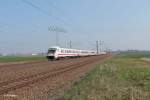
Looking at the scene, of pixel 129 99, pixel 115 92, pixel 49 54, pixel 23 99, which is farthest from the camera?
pixel 49 54

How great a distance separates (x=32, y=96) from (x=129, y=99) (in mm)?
5028

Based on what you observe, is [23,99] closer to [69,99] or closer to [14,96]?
[14,96]

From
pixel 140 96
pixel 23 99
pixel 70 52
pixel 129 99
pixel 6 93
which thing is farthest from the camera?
pixel 70 52

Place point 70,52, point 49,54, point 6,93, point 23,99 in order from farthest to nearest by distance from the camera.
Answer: point 70,52 < point 49,54 < point 6,93 < point 23,99

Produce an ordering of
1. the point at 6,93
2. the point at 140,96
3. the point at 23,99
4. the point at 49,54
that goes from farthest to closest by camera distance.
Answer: the point at 49,54 → the point at 6,93 → the point at 23,99 → the point at 140,96

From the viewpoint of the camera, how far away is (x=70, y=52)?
2803 inches

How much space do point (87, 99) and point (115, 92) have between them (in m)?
1.93

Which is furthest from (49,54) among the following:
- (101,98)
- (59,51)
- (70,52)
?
(101,98)

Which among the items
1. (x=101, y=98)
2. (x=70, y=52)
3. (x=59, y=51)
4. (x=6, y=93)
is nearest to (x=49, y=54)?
(x=59, y=51)

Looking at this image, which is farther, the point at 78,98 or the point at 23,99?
the point at 23,99

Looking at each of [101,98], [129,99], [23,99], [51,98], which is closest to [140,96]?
[129,99]

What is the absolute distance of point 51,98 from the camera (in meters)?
11.5

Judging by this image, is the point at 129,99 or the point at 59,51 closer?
the point at 129,99

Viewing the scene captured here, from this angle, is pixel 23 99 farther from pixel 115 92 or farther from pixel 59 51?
pixel 59 51
